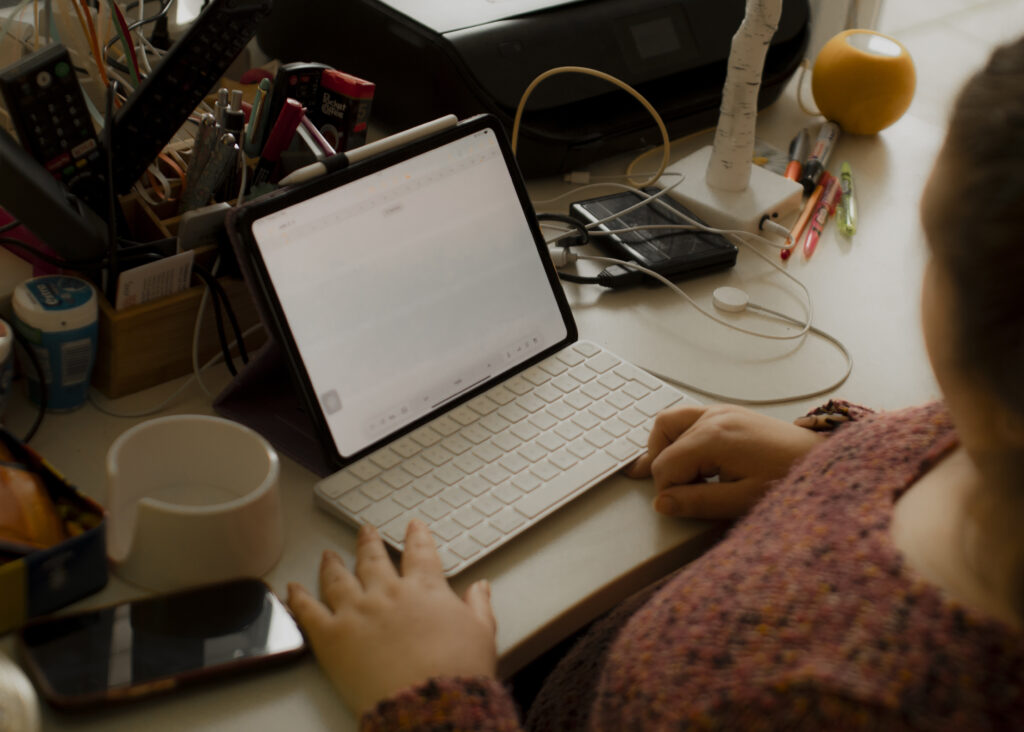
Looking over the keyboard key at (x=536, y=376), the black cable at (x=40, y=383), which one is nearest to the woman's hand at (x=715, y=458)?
the keyboard key at (x=536, y=376)

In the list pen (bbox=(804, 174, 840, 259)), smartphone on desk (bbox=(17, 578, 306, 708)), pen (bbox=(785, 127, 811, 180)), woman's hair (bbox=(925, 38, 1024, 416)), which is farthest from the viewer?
pen (bbox=(785, 127, 811, 180))

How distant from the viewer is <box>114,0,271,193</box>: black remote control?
0.78 metres

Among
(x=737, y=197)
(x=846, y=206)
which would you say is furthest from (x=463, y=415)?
(x=846, y=206)

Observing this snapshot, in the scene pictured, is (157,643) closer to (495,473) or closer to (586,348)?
(495,473)

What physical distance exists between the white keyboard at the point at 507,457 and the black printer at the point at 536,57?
344 mm

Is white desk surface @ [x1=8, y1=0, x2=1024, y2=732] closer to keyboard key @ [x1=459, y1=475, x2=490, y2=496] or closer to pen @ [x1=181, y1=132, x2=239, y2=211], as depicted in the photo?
keyboard key @ [x1=459, y1=475, x2=490, y2=496]

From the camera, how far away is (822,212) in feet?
3.65

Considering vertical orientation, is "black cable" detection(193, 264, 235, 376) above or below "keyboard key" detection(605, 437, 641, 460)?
above

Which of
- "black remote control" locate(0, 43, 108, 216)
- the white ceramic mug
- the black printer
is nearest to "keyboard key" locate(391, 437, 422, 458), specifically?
the white ceramic mug

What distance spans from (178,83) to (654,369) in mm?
468

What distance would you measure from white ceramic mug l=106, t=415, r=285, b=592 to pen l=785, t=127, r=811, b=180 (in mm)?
770

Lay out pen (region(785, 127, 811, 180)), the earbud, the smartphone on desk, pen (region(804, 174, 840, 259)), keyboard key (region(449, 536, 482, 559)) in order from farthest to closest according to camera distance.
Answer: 1. pen (region(785, 127, 811, 180))
2. pen (region(804, 174, 840, 259))
3. the earbud
4. keyboard key (region(449, 536, 482, 559))
5. the smartphone on desk

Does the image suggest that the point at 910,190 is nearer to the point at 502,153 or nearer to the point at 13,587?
the point at 502,153

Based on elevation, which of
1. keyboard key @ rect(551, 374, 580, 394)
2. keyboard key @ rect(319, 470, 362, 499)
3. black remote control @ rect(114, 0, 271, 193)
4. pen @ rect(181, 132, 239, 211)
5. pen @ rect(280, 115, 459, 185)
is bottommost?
keyboard key @ rect(551, 374, 580, 394)
